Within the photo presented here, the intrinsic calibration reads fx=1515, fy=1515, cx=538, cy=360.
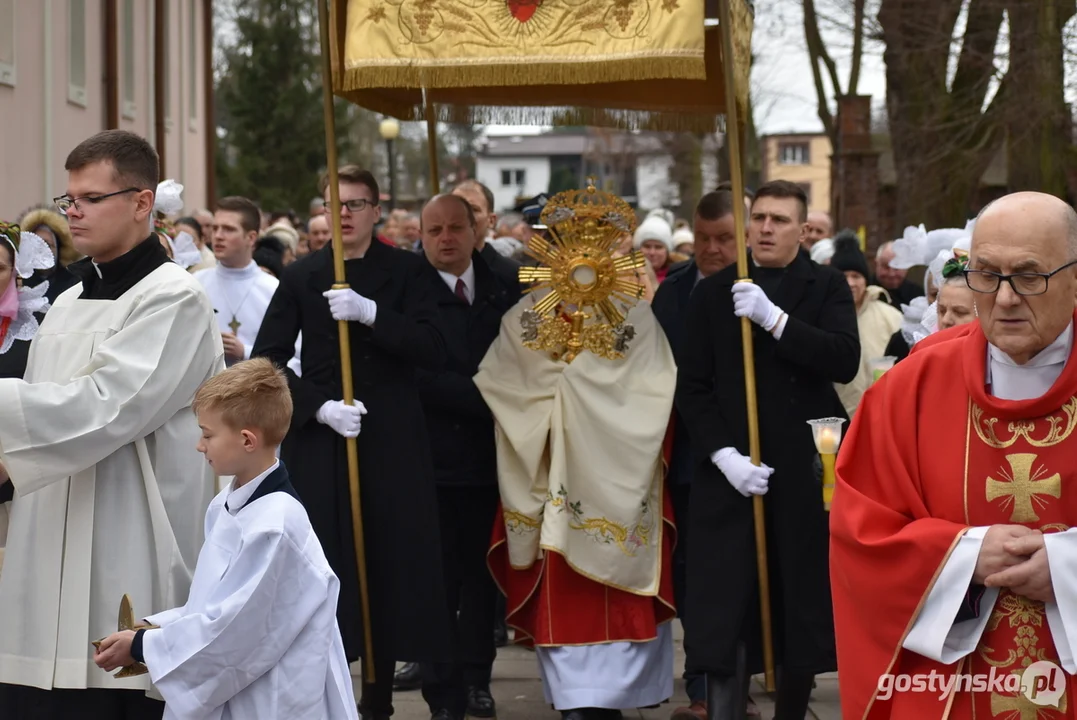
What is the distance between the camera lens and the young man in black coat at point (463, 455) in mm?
6262

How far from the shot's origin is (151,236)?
14.4ft

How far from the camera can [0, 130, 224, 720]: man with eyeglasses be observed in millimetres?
4105

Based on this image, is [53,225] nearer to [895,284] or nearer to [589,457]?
[589,457]

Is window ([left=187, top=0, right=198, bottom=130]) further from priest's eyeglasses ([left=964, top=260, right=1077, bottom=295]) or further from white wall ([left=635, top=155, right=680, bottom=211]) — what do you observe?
priest's eyeglasses ([left=964, top=260, right=1077, bottom=295])

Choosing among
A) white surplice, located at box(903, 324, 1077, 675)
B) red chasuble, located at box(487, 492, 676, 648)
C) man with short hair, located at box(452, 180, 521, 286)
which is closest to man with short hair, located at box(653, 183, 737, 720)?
red chasuble, located at box(487, 492, 676, 648)

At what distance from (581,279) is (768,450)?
44.2 inches

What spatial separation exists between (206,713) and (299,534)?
1.57ft

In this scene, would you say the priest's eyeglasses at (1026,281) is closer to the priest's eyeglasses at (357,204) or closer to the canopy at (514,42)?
the canopy at (514,42)

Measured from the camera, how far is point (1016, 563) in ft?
10.5

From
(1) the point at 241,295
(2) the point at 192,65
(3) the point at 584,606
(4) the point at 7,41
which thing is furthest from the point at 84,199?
(2) the point at 192,65

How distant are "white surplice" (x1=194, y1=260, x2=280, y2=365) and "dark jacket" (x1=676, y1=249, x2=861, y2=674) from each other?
3.13m

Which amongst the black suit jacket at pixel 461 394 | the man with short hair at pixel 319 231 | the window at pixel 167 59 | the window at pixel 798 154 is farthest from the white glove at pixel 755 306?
the window at pixel 798 154

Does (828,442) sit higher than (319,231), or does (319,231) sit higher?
(319,231)

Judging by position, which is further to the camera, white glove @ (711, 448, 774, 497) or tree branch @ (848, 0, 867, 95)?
tree branch @ (848, 0, 867, 95)
